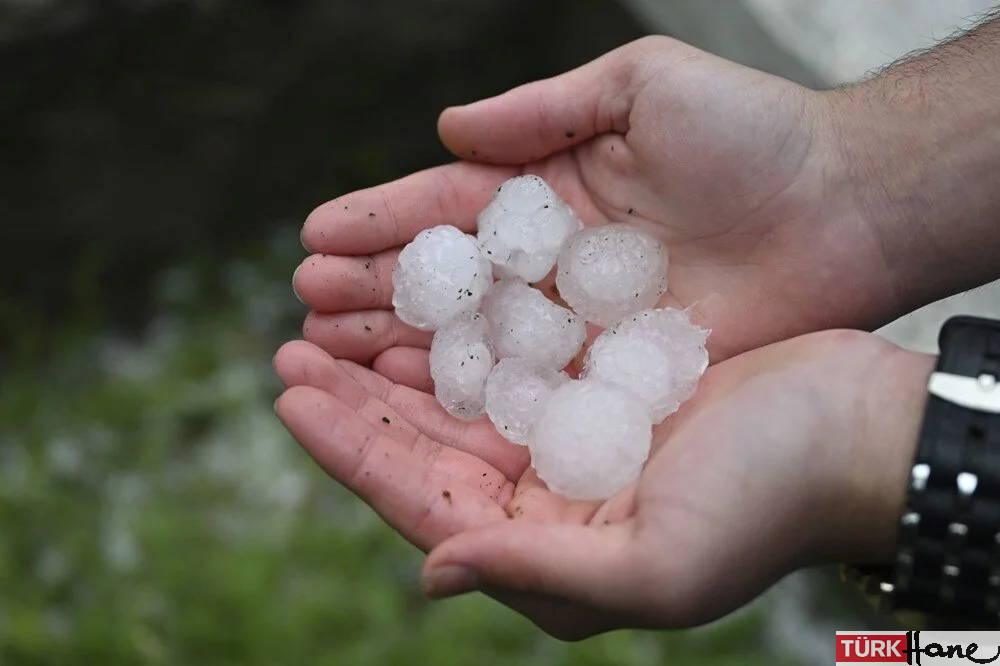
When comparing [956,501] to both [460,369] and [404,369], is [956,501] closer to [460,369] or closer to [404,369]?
[460,369]

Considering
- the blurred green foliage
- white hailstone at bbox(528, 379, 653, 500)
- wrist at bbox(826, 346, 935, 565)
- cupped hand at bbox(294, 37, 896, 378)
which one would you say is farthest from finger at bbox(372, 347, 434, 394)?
the blurred green foliage

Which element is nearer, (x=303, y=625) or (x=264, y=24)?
(x=303, y=625)

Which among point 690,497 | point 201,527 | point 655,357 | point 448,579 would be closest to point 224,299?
point 201,527

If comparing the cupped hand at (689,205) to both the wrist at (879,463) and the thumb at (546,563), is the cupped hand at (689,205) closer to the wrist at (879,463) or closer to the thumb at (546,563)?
the wrist at (879,463)

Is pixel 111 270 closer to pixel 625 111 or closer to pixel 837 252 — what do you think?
pixel 625 111

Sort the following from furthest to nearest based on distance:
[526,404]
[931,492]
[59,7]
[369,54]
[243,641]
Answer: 1. [369,54]
2. [59,7]
3. [243,641]
4. [526,404]
5. [931,492]

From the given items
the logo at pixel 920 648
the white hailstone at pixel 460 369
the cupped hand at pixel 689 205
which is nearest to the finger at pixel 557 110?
the cupped hand at pixel 689 205

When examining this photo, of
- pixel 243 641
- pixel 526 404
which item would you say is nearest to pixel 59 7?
pixel 243 641

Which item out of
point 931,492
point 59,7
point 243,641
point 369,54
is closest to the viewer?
point 931,492
